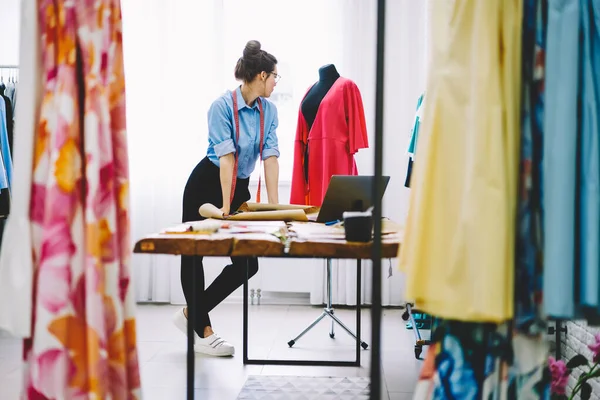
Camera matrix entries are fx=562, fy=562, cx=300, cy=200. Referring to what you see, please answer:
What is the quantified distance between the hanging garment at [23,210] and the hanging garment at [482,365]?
89 cm

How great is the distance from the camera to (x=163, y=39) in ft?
13.0

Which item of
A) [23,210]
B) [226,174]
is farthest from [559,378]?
[226,174]

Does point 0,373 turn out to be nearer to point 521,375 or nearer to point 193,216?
point 193,216

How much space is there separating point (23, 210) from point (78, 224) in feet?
0.39

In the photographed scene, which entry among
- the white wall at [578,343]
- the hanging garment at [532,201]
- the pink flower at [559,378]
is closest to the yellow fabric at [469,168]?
the hanging garment at [532,201]

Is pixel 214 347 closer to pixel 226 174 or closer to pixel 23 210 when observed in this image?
pixel 226 174

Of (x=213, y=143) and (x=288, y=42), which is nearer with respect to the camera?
(x=213, y=143)

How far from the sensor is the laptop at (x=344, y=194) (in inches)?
78.0

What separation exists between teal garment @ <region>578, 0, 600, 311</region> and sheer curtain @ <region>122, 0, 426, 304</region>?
109 inches

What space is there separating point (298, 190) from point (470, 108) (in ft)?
7.43

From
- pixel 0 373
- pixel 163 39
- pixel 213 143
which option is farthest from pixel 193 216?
pixel 163 39

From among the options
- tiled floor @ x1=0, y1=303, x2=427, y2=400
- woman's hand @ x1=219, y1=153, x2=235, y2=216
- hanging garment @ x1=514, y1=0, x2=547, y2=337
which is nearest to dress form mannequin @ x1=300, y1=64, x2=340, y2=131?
woman's hand @ x1=219, y1=153, x2=235, y2=216

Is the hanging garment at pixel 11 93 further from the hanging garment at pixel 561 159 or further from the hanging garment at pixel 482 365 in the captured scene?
the hanging garment at pixel 561 159

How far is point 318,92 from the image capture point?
3316 millimetres
